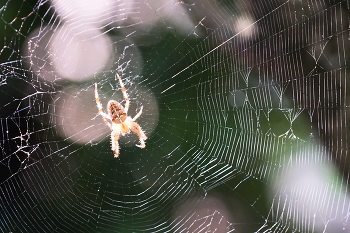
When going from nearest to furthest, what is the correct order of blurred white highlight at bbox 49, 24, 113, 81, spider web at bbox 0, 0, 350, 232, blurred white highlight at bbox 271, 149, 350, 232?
blurred white highlight at bbox 271, 149, 350, 232, spider web at bbox 0, 0, 350, 232, blurred white highlight at bbox 49, 24, 113, 81

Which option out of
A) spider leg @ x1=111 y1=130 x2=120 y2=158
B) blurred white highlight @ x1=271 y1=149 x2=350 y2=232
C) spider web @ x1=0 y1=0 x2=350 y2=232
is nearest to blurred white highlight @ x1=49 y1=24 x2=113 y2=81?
spider web @ x1=0 y1=0 x2=350 y2=232

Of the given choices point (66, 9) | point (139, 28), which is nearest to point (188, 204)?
point (139, 28)

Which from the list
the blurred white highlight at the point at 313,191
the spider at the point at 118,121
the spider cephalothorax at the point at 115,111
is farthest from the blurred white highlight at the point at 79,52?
the blurred white highlight at the point at 313,191

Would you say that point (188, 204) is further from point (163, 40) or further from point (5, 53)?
point (5, 53)

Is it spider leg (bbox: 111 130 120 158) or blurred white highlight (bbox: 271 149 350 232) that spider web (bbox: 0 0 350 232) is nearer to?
blurred white highlight (bbox: 271 149 350 232)

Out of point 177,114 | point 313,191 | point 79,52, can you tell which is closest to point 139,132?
point 177,114

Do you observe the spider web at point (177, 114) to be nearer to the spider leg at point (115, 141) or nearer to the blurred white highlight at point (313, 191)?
the blurred white highlight at point (313, 191)

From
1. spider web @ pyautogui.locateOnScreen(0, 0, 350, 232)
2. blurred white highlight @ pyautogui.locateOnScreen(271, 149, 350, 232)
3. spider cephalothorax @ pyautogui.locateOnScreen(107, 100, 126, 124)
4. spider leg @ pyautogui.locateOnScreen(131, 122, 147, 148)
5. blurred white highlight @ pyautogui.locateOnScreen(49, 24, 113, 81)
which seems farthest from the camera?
spider leg @ pyautogui.locateOnScreen(131, 122, 147, 148)
